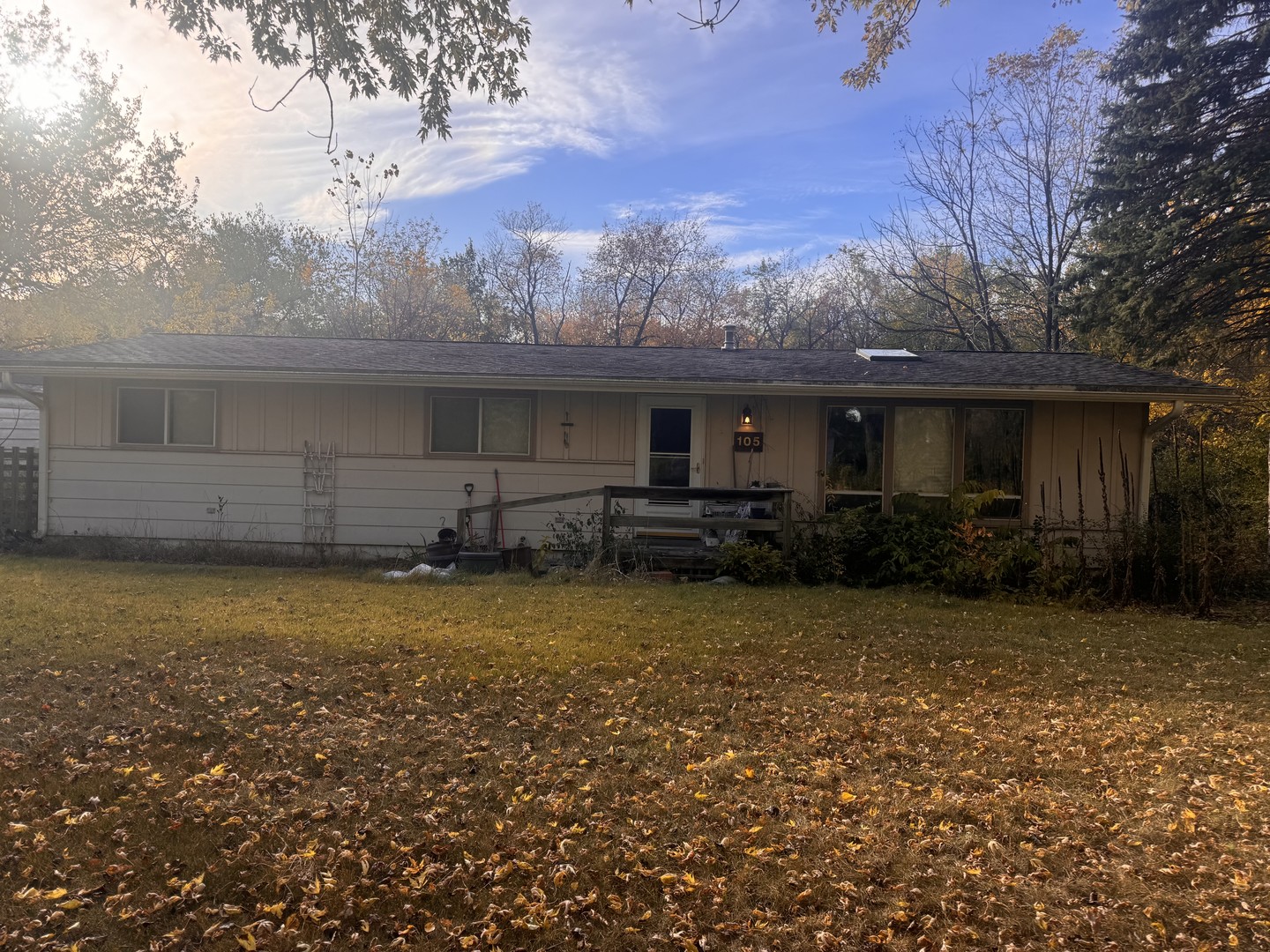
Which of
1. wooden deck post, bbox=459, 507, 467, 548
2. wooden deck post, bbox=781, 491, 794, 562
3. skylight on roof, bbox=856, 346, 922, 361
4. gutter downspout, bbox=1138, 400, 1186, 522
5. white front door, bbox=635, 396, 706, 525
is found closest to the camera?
wooden deck post, bbox=781, 491, 794, 562

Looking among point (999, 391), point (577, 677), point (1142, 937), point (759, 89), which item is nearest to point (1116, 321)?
point (999, 391)

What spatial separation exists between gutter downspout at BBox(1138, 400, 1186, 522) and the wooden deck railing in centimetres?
427

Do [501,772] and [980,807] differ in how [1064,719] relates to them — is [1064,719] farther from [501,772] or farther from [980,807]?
[501,772]

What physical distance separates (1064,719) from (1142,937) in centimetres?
236

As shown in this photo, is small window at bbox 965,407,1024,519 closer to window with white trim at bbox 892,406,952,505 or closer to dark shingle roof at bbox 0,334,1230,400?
window with white trim at bbox 892,406,952,505

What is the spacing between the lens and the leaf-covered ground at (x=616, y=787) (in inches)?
112

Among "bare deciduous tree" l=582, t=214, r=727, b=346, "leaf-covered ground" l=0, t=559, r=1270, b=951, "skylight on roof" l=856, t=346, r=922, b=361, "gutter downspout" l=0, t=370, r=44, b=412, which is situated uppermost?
"bare deciduous tree" l=582, t=214, r=727, b=346

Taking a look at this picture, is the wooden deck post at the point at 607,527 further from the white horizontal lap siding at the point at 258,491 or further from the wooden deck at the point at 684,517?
the white horizontal lap siding at the point at 258,491

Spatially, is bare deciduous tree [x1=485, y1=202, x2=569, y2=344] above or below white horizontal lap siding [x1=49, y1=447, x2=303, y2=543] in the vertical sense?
above

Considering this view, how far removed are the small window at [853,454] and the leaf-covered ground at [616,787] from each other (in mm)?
3794

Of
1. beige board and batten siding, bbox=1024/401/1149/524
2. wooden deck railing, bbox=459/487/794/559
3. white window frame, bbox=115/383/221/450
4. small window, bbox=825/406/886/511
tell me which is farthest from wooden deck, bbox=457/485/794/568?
white window frame, bbox=115/383/221/450

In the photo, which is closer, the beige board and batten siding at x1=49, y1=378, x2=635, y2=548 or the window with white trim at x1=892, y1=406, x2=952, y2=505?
the window with white trim at x1=892, y1=406, x2=952, y2=505

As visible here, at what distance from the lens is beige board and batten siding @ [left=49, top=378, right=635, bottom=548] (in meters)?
10.9

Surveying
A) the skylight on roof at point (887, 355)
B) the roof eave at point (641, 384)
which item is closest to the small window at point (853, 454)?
the roof eave at point (641, 384)
